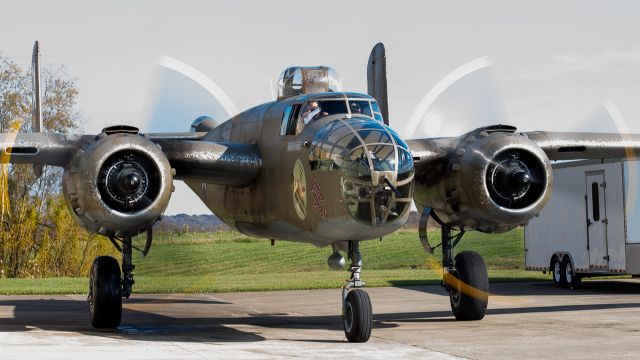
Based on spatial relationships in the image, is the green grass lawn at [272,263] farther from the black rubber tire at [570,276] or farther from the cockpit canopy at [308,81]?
the cockpit canopy at [308,81]

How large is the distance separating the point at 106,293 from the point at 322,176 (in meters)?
4.70

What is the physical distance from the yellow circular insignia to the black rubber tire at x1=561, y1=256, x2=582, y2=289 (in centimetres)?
1260

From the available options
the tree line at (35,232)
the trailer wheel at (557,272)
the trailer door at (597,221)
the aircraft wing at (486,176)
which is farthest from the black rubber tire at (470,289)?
the tree line at (35,232)

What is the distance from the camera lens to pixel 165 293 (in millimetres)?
27641

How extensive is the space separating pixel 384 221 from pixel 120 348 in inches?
159

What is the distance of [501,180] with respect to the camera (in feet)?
55.5

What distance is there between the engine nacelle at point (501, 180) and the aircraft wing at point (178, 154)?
362cm

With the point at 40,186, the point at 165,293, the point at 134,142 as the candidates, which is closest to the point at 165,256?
the point at 40,186

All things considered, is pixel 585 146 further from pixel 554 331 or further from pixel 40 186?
pixel 40 186

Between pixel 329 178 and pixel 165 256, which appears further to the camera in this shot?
pixel 165 256

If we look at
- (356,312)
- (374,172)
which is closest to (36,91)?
(356,312)

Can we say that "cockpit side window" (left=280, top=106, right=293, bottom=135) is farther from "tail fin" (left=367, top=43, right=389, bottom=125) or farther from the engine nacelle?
"tail fin" (left=367, top=43, right=389, bottom=125)

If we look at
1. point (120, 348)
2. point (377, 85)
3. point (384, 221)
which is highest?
point (377, 85)

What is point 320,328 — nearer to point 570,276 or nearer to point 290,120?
point 290,120
